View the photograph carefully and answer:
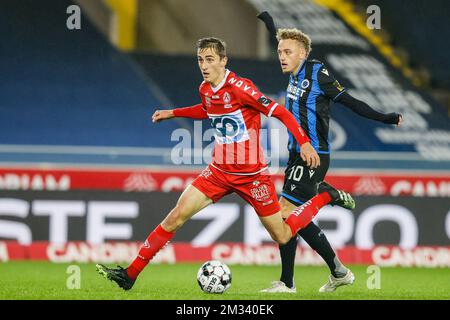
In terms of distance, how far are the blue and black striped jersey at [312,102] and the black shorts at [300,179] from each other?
0.34 feet

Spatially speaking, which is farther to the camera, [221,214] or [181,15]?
[181,15]

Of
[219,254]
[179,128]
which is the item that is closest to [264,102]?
[219,254]

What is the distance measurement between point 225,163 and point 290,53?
→ 1.10 meters

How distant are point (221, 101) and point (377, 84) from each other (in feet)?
31.6

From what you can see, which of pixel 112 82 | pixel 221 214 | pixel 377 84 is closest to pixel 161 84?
pixel 112 82

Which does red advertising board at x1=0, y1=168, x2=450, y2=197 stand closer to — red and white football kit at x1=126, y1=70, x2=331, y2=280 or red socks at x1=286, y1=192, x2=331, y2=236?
red socks at x1=286, y1=192, x2=331, y2=236

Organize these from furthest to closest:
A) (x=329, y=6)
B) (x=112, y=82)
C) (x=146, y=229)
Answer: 1. (x=329, y=6)
2. (x=112, y=82)
3. (x=146, y=229)

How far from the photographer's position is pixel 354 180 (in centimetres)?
1183

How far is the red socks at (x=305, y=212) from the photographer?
753 centimetres

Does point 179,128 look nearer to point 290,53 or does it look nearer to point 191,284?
point 191,284

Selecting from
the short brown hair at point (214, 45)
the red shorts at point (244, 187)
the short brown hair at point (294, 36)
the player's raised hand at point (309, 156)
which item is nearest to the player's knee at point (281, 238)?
the red shorts at point (244, 187)

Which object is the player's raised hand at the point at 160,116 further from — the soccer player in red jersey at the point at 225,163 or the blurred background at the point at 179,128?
the blurred background at the point at 179,128

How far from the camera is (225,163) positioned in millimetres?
7387
